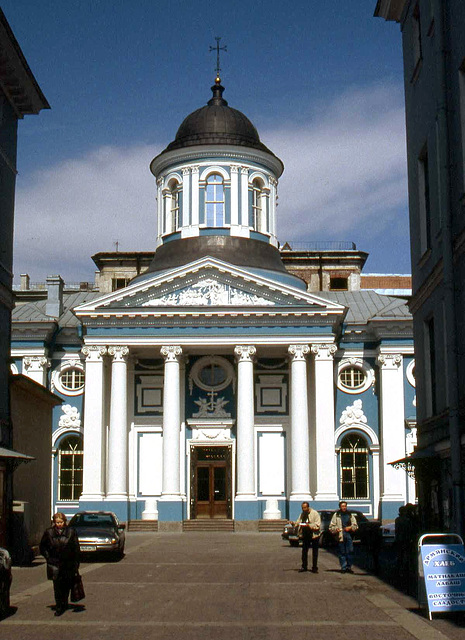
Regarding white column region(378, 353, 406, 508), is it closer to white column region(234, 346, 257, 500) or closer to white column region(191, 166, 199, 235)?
white column region(234, 346, 257, 500)

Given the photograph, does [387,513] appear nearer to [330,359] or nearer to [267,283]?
A: [330,359]

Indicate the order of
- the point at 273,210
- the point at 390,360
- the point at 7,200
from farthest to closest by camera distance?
the point at 273,210, the point at 390,360, the point at 7,200

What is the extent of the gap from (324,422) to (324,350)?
3.16m

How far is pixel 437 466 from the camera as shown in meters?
20.6

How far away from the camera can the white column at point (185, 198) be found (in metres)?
48.8

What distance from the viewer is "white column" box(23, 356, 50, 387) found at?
47.2 meters

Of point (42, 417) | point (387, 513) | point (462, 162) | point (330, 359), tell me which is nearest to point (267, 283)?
point (330, 359)

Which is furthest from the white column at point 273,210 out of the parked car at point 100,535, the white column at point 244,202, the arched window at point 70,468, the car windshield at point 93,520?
the parked car at point 100,535

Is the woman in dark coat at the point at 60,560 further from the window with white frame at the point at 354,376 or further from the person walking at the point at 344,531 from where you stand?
the window with white frame at the point at 354,376

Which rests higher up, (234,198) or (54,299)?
(234,198)

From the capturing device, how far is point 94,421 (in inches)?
1709

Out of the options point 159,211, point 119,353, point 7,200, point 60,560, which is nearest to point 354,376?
point 119,353

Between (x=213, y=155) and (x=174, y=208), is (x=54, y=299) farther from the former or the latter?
(x=213, y=155)

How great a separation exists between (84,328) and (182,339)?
4.68 meters
